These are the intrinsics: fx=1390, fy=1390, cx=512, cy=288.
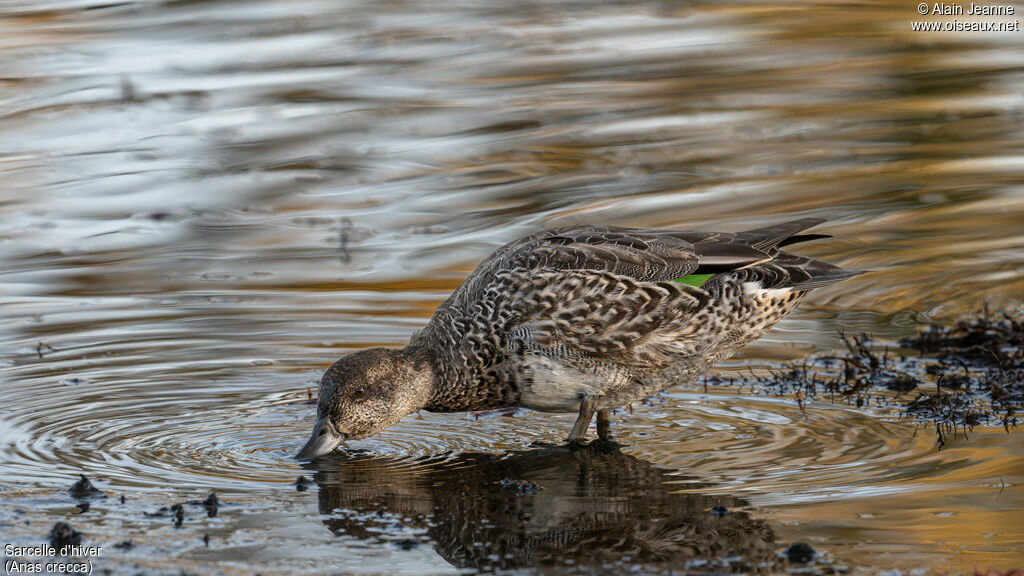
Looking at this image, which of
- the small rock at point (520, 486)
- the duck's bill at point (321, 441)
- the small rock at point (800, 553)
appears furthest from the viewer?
the duck's bill at point (321, 441)

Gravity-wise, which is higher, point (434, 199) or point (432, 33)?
point (432, 33)

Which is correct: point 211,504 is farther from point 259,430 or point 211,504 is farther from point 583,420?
point 583,420

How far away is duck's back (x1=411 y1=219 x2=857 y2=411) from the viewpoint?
6.96 meters

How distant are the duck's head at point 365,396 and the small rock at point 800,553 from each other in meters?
2.47

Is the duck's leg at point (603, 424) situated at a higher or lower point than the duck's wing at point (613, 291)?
lower

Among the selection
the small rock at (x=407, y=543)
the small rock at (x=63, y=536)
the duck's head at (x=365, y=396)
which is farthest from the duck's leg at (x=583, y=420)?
the small rock at (x=63, y=536)

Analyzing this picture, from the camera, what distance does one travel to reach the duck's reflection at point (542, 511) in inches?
210

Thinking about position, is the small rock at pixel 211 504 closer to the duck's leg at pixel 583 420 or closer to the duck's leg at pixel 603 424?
the duck's leg at pixel 583 420

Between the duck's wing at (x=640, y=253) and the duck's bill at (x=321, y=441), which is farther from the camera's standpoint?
the duck's wing at (x=640, y=253)

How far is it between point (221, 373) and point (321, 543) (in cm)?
312

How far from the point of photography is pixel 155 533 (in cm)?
556

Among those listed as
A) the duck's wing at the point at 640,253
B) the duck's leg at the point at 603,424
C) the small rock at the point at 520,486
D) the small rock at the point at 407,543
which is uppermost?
the duck's wing at the point at 640,253

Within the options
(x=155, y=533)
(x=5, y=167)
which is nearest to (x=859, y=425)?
(x=155, y=533)

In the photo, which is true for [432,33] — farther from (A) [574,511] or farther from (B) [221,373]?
(A) [574,511]
